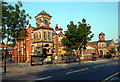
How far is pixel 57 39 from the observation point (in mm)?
37406

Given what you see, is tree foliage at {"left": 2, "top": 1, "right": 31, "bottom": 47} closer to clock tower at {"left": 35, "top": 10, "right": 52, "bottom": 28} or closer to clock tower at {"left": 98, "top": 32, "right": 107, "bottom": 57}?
clock tower at {"left": 35, "top": 10, "right": 52, "bottom": 28}

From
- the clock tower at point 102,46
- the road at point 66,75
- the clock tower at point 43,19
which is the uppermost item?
the clock tower at point 43,19

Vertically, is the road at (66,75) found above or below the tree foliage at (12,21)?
below

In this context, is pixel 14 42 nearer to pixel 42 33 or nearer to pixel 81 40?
pixel 42 33

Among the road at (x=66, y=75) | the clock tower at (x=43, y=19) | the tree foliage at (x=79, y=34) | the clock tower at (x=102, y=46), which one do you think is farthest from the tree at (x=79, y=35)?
the clock tower at (x=102, y=46)

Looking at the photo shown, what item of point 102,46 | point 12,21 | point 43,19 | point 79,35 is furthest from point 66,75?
point 102,46

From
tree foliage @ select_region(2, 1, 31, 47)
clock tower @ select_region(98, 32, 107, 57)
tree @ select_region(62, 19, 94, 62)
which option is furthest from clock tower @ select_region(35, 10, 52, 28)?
clock tower @ select_region(98, 32, 107, 57)

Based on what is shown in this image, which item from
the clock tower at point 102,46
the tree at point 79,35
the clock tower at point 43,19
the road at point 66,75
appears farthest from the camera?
the clock tower at point 102,46

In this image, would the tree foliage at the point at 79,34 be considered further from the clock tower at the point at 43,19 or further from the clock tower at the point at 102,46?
the clock tower at the point at 102,46

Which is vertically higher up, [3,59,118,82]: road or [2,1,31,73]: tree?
[2,1,31,73]: tree

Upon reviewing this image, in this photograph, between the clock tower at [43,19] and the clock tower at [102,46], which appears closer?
the clock tower at [43,19]

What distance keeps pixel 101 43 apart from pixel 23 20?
165ft

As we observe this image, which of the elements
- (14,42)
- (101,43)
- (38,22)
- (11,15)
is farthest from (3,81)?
(101,43)

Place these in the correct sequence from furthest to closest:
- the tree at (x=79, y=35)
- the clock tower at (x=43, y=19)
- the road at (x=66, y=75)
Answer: the clock tower at (x=43, y=19) → the tree at (x=79, y=35) → the road at (x=66, y=75)
